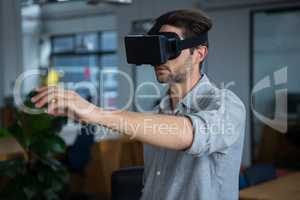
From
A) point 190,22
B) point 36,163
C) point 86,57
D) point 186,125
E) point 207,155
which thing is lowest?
point 36,163

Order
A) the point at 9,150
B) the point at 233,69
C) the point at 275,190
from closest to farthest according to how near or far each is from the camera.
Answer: the point at 275,190, the point at 9,150, the point at 233,69

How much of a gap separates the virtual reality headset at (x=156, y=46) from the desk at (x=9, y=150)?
290 cm

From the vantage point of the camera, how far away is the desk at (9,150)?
4.34 m

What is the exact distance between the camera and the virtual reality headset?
4.40 feet

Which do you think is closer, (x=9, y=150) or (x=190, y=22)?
(x=190, y=22)

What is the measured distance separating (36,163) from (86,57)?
6711mm

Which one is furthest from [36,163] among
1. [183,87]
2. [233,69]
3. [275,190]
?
[233,69]

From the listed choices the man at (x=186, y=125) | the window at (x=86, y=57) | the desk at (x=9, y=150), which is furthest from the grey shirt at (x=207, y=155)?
the window at (x=86, y=57)

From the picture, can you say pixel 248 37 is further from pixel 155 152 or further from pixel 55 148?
pixel 155 152

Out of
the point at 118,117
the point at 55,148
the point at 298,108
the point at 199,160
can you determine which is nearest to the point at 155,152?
the point at 199,160

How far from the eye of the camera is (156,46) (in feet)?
4.40

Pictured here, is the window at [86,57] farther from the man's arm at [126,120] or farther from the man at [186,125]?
the man's arm at [126,120]

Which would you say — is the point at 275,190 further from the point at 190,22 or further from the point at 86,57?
the point at 86,57

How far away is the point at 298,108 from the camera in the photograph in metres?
5.61
